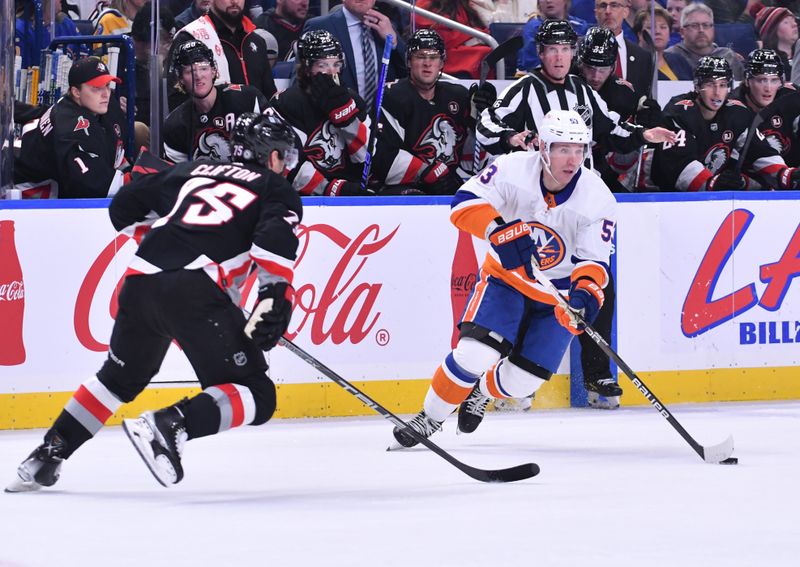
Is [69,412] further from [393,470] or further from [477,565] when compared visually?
[477,565]

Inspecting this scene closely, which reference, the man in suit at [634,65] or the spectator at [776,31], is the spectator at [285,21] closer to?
the man in suit at [634,65]

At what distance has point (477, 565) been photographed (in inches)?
130

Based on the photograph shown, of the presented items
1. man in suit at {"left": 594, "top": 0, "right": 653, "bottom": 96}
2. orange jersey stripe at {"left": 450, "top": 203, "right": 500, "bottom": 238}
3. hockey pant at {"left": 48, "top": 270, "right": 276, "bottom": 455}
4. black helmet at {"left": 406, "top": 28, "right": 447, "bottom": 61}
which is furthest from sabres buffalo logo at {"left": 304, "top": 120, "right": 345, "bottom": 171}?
hockey pant at {"left": 48, "top": 270, "right": 276, "bottom": 455}

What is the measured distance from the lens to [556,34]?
6934 mm

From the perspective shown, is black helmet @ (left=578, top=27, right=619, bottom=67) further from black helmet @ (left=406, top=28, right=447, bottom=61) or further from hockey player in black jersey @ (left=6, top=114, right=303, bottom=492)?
hockey player in black jersey @ (left=6, top=114, right=303, bottom=492)

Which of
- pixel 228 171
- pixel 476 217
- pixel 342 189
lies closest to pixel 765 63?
pixel 342 189

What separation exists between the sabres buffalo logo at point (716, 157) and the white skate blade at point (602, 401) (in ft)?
4.47

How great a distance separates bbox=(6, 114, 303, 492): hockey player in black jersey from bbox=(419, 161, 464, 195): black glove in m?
2.48

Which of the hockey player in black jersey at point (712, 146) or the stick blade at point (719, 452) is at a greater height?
the hockey player in black jersey at point (712, 146)

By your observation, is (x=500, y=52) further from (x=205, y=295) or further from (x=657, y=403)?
(x=205, y=295)

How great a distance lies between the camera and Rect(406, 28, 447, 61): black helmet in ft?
22.9

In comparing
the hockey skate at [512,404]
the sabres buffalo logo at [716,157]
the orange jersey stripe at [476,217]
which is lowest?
the hockey skate at [512,404]

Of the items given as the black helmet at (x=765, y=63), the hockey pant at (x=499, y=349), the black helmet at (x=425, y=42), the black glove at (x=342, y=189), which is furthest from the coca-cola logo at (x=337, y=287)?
the black helmet at (x=765, y=63)

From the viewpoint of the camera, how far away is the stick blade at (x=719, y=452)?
16.7 feet
